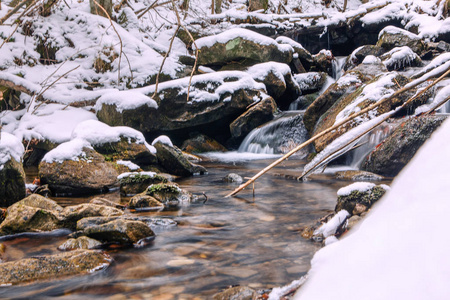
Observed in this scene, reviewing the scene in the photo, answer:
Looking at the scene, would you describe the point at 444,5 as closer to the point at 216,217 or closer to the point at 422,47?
the point at 422,47

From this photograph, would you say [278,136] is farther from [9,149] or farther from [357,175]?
[9,149]

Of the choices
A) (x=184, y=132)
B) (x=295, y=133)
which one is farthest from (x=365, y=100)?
(x=184, y=132)

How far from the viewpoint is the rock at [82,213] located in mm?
3801

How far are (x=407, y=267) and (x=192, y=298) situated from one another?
84.3 inches

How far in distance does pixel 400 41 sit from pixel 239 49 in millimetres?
5576

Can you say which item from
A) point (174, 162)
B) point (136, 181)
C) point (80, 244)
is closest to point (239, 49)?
point (174, 162)

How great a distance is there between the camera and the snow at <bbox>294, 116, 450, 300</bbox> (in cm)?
33

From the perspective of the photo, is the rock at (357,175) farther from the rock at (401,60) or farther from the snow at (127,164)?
the rock at (401,60)

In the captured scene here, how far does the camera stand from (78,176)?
5.63 m

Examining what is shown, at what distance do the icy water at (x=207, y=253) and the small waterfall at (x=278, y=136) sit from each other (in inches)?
182

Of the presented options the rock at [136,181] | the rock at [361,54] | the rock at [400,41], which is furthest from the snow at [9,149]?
the rock at [400,41]

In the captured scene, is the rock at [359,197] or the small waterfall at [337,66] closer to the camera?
the rock at [359,197]

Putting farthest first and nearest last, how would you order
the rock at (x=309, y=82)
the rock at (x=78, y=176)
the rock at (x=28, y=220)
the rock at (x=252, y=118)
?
the rock at (x=309, y=82) → the rock at (x=252, y=118) → the rock at (x=78, y=176) → the rock at (x=28, y=220)

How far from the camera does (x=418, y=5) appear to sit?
14.0 metres
